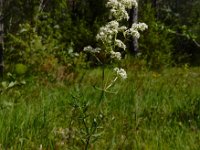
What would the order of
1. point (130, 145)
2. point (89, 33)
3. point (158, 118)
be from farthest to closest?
point (89, 33)
point (158, 118)
point (130, 145)

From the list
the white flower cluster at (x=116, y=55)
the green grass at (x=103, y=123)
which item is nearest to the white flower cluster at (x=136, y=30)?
the white flower cluster at (x=116, y=55)

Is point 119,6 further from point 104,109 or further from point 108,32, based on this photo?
point 104,109

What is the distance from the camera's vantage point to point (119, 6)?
9.15ft

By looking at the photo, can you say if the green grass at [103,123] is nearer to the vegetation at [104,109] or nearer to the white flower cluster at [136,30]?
the vegetation at [104,109]

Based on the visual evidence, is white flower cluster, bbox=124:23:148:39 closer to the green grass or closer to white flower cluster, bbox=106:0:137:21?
white flower cluster, bbox=106:0:137:21

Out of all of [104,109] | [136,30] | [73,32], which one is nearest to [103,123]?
[104,109]

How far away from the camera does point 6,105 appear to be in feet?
15.4

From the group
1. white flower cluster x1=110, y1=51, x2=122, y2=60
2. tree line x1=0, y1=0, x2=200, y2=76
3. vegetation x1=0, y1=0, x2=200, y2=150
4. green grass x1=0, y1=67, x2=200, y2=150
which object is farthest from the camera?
tree line x1=0, y1=0, x2=200, y2=76

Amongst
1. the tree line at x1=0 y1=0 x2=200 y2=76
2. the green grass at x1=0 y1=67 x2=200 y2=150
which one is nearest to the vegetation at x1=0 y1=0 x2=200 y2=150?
the green grass at x1=0 y1=67 x2=200 y2=150

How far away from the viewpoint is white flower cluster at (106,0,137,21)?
9.11ft

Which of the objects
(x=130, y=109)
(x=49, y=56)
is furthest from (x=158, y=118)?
(x=49, y=56)

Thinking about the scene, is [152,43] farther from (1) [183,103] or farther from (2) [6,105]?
(2) [6,105]

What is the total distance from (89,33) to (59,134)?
17.2 m

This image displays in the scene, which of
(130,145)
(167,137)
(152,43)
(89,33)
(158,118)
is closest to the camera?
(130,145)
